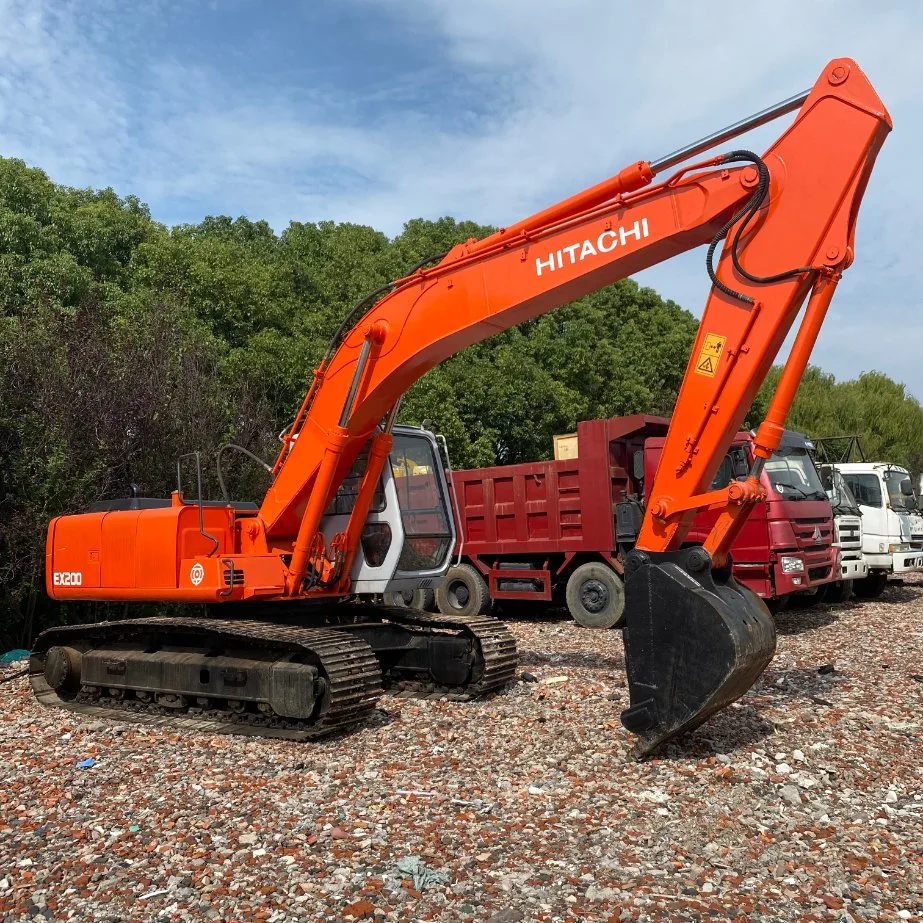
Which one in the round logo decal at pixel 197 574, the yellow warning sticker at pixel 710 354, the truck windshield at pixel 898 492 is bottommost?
the round logo decal at pixel 197 574

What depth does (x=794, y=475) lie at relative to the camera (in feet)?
41.2

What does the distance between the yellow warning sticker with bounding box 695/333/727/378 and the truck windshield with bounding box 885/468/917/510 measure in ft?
38.7

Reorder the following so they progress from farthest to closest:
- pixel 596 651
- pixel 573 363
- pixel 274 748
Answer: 1. pixel 573 363
2. pixel 596 651
3. pixel 274 748

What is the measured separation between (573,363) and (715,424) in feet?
75.2

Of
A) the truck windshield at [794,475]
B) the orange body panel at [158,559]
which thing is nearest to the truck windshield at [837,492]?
the truck windshield at [794,475]

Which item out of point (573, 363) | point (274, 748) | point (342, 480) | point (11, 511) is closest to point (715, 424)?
point (342, 480)

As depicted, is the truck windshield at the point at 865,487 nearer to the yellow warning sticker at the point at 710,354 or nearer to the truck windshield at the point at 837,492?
the truck windshield at the point at 837,492

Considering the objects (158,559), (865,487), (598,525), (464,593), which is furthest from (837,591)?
(158,559)

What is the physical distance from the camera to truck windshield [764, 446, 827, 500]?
12148 mm

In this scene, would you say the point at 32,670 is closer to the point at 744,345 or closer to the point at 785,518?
the point at 744,345

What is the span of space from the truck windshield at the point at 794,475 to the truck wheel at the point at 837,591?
3134mm

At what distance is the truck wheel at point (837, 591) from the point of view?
15.4 metres

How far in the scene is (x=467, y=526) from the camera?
15.1 m

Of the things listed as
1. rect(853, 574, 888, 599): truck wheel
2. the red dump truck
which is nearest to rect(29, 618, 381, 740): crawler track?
the red dump truck
